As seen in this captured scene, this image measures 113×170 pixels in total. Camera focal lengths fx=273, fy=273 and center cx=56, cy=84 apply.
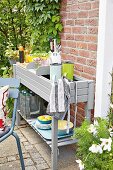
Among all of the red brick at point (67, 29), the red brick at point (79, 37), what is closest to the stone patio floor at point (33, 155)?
the red brick at point (79, 37)

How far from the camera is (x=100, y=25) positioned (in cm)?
248

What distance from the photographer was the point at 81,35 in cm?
293

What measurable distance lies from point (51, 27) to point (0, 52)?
7.23 ft

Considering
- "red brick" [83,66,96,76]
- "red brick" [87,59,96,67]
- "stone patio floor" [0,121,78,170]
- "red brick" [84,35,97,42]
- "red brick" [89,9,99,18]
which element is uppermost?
"red brick" [89,9,99,18]

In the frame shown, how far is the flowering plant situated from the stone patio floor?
0.71m

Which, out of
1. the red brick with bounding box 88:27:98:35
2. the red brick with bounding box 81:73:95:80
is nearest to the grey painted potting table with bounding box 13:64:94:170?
the red brick with bounding box 81:73:95:80

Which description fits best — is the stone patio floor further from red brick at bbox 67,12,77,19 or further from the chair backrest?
red brick at bbox 67,12,77,19

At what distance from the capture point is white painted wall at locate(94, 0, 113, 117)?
242 cm

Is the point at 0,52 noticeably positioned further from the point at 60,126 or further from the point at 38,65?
the point at 60,126

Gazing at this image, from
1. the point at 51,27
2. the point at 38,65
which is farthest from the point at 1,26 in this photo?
the point at 38,65

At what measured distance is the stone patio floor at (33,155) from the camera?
2756mm

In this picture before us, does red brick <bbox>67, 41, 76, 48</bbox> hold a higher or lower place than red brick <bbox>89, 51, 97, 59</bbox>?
higher

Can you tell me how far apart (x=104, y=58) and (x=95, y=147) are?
0.93 meters

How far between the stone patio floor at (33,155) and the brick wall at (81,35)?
17.9 inches
